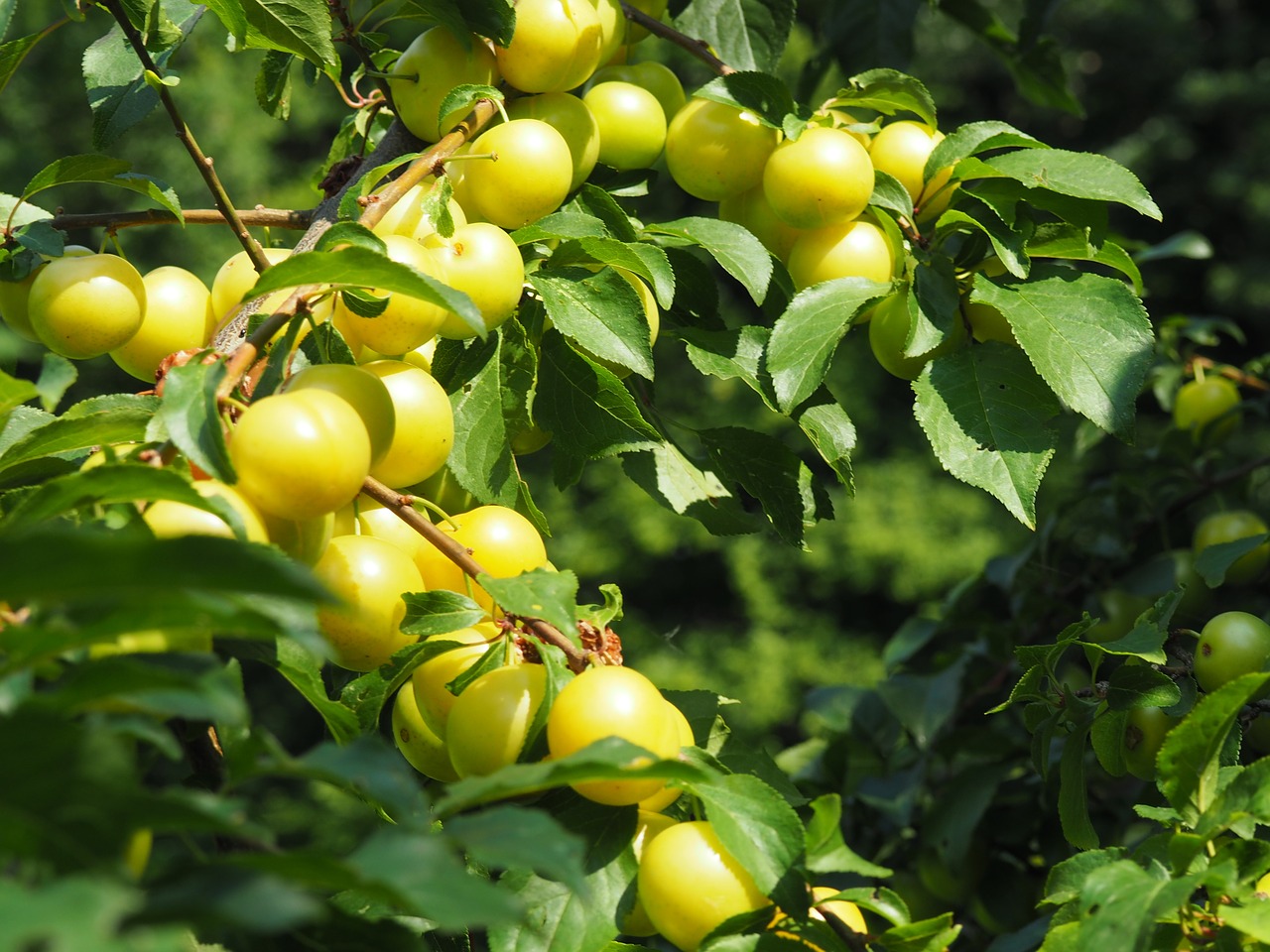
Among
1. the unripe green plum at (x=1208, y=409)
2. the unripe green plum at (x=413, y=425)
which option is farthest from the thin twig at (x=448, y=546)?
the unripe green plum at (x=1208, y=409)

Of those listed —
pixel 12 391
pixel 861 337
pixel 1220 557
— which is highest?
pixel 12 391

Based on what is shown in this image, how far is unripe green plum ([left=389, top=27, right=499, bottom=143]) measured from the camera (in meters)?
0.56

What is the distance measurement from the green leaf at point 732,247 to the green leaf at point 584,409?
0.26 feet

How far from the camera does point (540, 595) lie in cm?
42

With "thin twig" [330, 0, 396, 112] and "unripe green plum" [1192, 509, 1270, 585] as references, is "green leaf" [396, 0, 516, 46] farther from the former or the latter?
"unripe green plum" [1192, 509, 1270, 585]

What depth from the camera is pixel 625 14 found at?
0.64 metres

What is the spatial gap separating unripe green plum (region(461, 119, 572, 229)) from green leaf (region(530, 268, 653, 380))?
4 centimetres

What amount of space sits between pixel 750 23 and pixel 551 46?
8.4 inches

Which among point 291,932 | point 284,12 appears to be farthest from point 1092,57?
point 291,932

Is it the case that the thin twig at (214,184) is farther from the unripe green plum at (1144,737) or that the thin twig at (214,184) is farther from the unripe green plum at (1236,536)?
the unripe green plum at (1236,536)

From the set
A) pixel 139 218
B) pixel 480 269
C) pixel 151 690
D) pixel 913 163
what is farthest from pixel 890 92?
pixel 151 690

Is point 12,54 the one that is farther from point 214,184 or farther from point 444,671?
point 444,671

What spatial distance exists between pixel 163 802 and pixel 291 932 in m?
0.10

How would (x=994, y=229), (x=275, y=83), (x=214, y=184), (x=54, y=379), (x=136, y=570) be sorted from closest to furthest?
(x=136, y=570) < (x=54, y=379) < (x=214, y=184) < (x=994, y=229) < (x=275, y=83)
